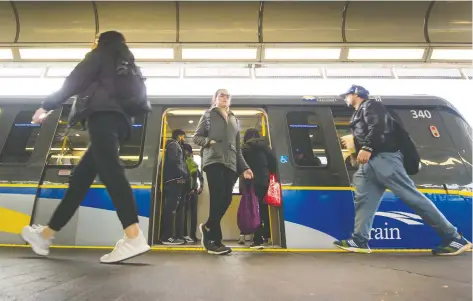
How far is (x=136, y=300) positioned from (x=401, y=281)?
136cm

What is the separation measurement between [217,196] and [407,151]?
6.57 ft

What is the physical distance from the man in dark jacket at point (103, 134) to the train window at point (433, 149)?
303cm

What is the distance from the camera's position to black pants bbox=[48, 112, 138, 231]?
81.0 inches

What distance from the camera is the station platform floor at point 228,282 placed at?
1.30m

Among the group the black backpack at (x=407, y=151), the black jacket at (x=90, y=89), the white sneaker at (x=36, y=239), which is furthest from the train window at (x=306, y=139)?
the white sneaker at (x=36, y=239)

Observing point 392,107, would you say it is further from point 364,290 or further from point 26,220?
point 26,220

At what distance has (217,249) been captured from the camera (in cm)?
293

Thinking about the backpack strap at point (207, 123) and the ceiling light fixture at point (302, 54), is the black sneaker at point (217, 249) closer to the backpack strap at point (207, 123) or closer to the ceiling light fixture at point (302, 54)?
the backpack strap at point (207, 123)

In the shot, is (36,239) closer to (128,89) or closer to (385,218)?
(128,89)

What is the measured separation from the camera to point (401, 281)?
166cm

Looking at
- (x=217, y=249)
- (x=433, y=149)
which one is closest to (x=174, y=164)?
(x=217, y=249)

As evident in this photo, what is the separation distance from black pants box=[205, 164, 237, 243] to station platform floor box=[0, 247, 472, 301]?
2.42 feet

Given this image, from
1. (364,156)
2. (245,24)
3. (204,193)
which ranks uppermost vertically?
(245,24)

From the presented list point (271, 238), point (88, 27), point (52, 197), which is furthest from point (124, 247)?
point (88, 27)
